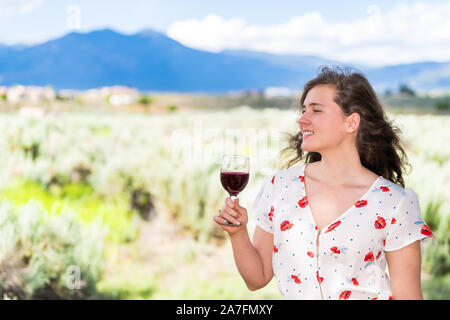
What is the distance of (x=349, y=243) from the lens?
1.40m

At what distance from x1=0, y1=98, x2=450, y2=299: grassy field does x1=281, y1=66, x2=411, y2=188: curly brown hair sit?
73.1 inches

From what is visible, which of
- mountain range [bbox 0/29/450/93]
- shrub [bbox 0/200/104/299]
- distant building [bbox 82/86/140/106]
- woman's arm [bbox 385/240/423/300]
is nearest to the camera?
woman's arm [bbox 385/240/423/300]

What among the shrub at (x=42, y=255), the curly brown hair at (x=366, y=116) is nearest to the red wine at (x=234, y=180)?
the curly brown hair at (x=366, y=116)

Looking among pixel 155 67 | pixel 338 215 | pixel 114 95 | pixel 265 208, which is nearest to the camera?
pixel 338 215

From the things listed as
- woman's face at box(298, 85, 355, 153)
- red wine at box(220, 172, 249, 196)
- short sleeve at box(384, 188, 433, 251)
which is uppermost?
woman's face at box(298, 85, 355, 153)

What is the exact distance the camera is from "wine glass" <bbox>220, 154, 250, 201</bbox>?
4.72 ft

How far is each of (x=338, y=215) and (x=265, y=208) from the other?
24cm

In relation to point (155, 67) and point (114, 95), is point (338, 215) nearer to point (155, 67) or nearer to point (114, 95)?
point (114, 95)

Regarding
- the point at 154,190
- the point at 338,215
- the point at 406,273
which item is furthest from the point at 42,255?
the point at 406,273

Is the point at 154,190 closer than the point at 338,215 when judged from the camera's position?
No

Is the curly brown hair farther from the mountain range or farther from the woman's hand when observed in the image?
the mountain range

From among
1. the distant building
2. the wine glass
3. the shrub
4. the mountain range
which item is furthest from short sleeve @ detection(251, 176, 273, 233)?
the distant building

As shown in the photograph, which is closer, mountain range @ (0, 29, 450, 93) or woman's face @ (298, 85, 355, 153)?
woman's face @ (298, 85, 355, 153)

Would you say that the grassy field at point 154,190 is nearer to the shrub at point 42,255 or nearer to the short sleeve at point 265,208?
the shrub at point 42,255
